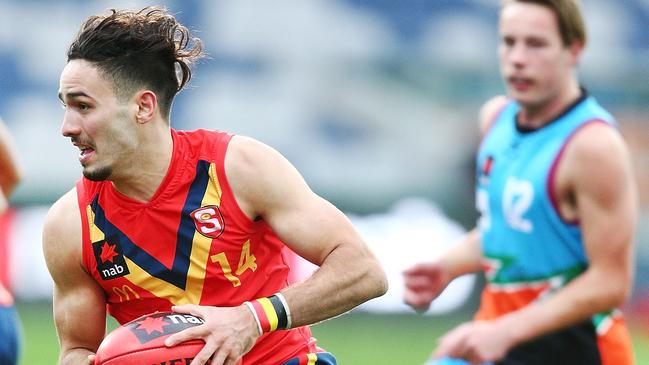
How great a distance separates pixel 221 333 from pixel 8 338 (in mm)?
1461

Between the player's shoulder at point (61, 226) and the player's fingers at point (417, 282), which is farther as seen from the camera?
the player's fingers at point (417, 282)

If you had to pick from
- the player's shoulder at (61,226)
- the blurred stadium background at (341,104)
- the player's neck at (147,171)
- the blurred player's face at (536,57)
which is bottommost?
the blurred stadium background at (341,104)

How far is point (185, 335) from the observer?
4.71 m

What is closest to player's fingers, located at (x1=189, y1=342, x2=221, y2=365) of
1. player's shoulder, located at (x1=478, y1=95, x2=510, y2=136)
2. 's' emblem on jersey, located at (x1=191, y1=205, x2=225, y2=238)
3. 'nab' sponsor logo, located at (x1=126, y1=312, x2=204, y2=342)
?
'nab' sponsor logo, located at (x1=126, y1=312, x2=204, y2=342)

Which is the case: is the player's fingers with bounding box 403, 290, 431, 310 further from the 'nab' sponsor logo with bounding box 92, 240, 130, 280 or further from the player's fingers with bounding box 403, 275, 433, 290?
the 'nab' sponsor logo with bounding box 92, 240, 130, 280

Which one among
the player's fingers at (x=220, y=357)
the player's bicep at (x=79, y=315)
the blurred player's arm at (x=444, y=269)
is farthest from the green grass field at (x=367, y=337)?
the player's fingers at (x=220, y=357)

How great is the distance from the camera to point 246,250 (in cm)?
519

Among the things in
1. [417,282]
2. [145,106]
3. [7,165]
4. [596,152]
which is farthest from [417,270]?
[7,165]

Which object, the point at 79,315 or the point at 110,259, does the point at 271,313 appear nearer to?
the point at 110,259

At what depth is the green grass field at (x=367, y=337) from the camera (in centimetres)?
1145

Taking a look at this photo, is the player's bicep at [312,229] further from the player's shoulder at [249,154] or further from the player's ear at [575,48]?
the player's ear at [575,48]

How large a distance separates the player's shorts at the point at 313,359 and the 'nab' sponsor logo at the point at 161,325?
625mm

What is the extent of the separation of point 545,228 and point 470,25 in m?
9.40

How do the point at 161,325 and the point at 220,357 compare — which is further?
the point at 161,325
